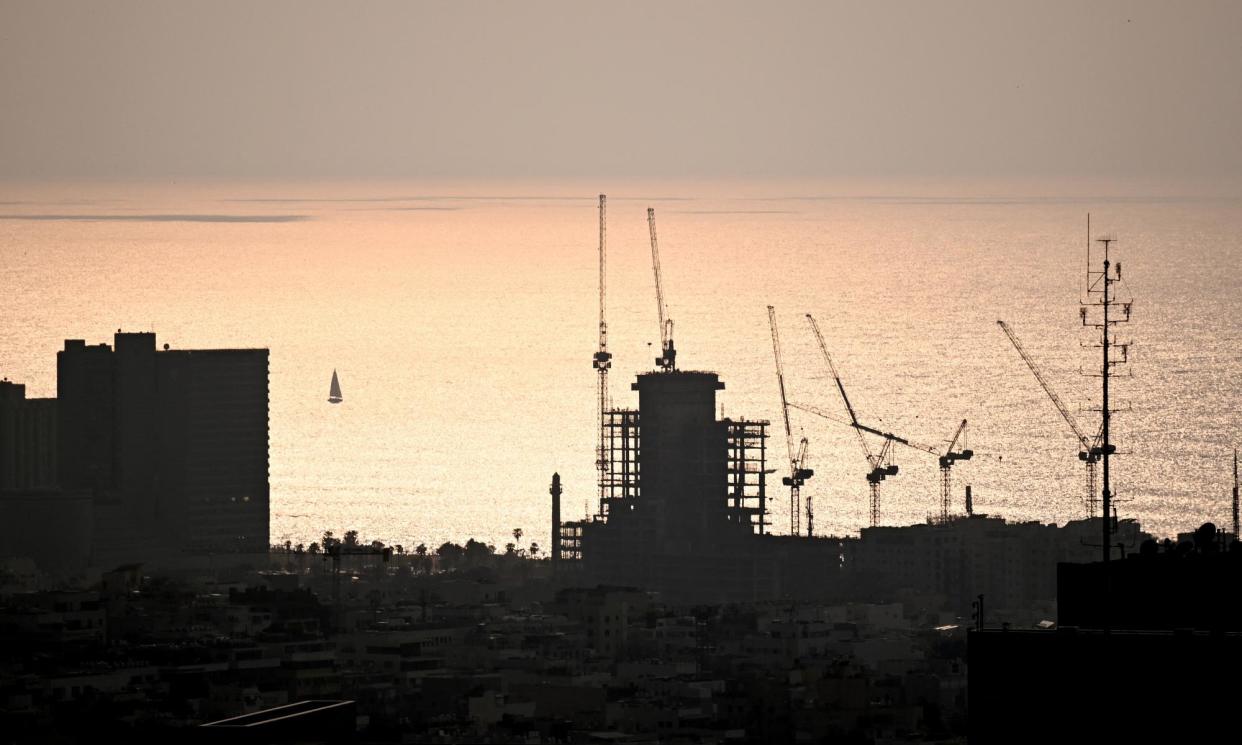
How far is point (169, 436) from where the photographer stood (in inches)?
6294

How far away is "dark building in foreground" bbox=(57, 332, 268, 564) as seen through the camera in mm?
156125

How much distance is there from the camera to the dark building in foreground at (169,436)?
512 feet

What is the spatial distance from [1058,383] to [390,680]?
8827 cm

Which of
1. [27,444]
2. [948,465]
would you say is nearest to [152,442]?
[27,444]

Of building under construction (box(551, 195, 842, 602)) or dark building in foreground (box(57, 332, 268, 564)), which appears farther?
dark building in foreground (box(57, 332, 268, 564))

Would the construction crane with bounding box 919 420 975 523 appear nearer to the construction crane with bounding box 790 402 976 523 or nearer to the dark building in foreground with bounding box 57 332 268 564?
the construction crane with bounding box 790 402 976 523

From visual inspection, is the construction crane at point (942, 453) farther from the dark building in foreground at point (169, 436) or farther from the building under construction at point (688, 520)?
the dark building in foreground at point (169, 436)

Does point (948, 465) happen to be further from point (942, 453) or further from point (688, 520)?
point (688, 520)

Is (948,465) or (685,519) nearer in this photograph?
(948,465)

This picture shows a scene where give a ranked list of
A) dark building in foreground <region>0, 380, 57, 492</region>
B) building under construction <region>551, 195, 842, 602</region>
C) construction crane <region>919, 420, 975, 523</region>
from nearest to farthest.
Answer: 1. building under construction <region>551, 195, 842, 602</region>
2. construction crane <region>919, 420, 975, 523</region>
3. dark building in foreground <region>0, 380, 57, 492</region>

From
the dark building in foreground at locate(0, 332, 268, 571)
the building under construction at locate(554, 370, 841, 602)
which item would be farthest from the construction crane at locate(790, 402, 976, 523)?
the dark building in foreground at locate(0, 332, 268, 571)

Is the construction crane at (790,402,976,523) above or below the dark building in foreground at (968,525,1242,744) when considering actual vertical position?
above

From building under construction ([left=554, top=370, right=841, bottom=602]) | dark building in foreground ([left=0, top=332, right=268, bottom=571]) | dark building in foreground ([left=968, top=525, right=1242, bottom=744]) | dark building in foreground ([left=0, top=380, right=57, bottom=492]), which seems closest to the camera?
dark building in foreground ([left=968, top=525, right=1242, bottom=744])

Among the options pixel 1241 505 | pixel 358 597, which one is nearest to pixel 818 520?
pixel 1241 505
